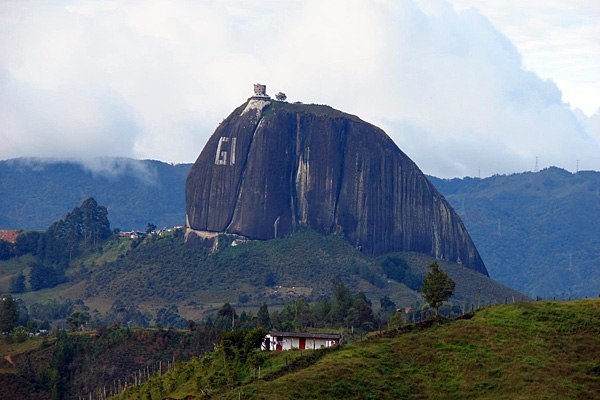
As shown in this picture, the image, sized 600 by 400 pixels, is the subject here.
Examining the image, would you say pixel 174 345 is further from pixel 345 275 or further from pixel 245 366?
pixel 345 275

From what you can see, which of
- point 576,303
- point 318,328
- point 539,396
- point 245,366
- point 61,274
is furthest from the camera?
point 61,274

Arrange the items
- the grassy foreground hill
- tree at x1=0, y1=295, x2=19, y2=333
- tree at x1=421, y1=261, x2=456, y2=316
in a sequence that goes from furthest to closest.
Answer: tree at x1=0, y1=295, x2=19, y2=333
tree at x1=421, y1=261, x2=456, y2=316
the grassy foreground hill

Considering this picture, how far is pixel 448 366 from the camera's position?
8725 cm

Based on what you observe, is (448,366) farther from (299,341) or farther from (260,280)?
(260,280)

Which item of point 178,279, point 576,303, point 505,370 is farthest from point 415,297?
point 505,370

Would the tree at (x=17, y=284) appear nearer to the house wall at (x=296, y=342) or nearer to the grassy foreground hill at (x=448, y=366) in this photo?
the house wall at (x=296, y=342)

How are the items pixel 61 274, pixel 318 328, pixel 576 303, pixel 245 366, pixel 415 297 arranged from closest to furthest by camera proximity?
pixel 245 366, pixel 576 303, pixel 318 328, pixel 415 297, pixel 61 274

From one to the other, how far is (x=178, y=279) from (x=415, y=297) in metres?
32.8

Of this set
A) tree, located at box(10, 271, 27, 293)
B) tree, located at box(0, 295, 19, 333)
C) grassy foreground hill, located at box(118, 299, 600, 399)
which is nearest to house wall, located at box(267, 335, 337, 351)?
grassy foreground hill, located at box(118, 299, 600, 399)

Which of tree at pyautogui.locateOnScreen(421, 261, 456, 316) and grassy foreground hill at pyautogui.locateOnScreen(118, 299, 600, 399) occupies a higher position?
tree at pyautogui.locateOnScreen(421, 261, 456, 316)

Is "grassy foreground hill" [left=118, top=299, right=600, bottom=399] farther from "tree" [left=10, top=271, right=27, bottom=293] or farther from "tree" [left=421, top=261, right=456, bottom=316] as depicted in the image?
"tree" [left=10, top=271, right=27, bottom=293]

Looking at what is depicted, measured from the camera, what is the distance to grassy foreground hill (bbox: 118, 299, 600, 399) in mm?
82312

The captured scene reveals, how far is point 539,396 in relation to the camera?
80312mm

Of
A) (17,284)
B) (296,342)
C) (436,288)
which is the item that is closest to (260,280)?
(17,284)
